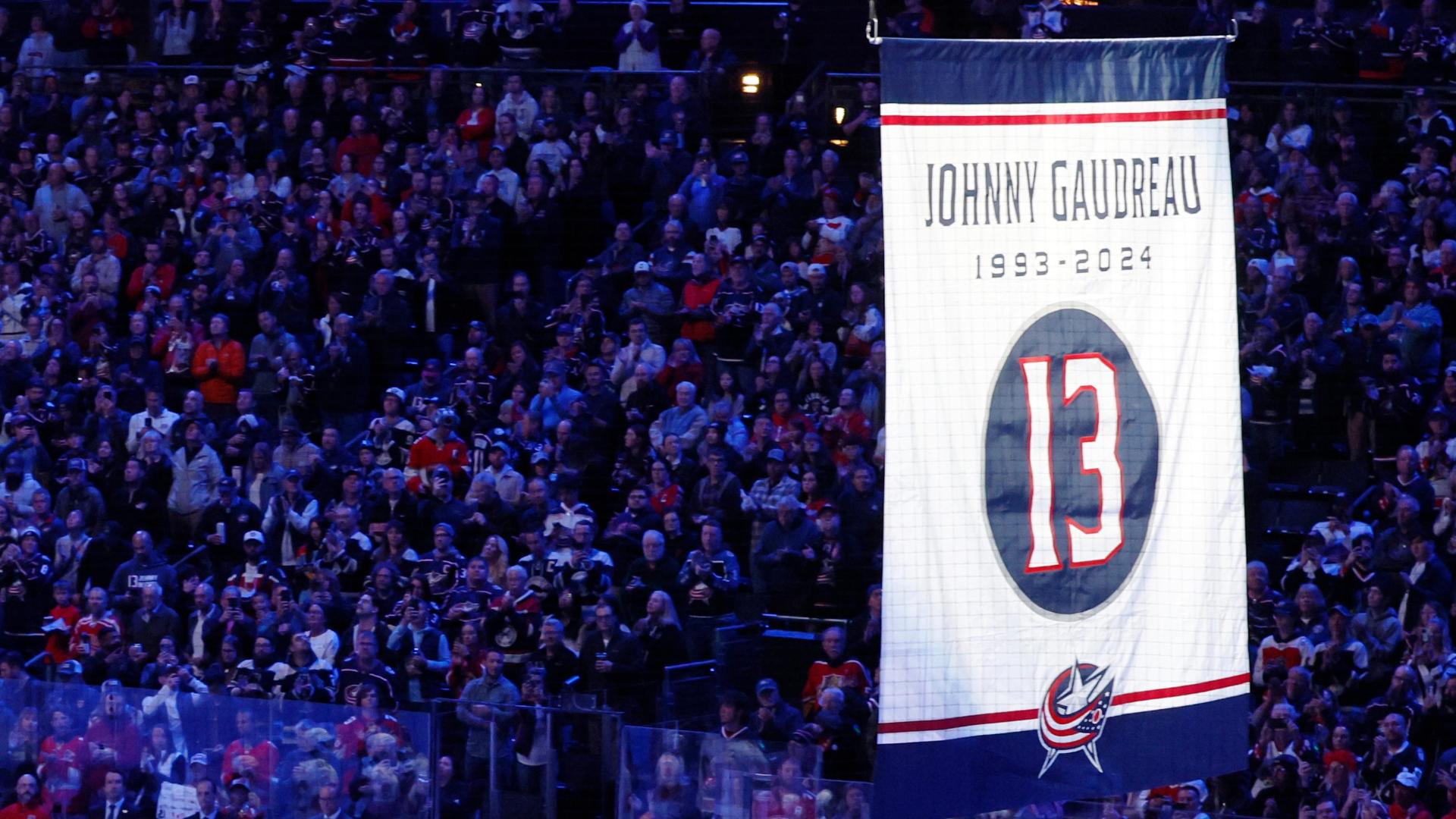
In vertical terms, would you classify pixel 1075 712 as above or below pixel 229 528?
below

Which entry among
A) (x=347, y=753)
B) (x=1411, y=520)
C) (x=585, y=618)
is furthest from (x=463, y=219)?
(x=1411, y=520)

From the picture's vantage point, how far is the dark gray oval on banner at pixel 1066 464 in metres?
5.89

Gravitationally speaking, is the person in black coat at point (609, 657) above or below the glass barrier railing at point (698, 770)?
above

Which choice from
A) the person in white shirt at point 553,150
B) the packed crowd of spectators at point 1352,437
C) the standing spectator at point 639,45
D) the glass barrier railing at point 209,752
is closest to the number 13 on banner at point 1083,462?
the packed crowd of spectators at point 1352,437

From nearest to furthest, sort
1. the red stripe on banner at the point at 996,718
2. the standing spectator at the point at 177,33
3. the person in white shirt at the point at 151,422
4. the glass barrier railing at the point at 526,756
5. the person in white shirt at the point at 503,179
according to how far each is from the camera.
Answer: the red stripe on banner at the point at 996,718
the glass barrier railing at the point at 526,756
the person in white shirt at the point at 151,422
the person in white shirt at the point at 503,179
the standing spectator at the point at 177,33

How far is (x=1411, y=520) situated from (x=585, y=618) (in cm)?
530

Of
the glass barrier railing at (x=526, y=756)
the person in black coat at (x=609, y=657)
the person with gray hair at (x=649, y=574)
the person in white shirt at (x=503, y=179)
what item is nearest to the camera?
the glass barrier railing at (x=526, y=756)

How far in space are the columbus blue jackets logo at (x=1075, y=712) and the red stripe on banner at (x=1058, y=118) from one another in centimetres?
152

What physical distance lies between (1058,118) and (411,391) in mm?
11659

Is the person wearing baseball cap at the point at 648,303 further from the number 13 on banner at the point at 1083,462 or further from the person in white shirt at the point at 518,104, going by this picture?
the number 13 on banner at the point at 1083,462

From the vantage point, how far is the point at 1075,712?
599cm

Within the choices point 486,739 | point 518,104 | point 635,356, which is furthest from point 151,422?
point 486,739

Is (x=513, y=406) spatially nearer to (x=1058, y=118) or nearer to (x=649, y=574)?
(x=649, y=574)

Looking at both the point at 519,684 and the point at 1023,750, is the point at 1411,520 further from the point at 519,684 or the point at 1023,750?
the point at 1023,750
